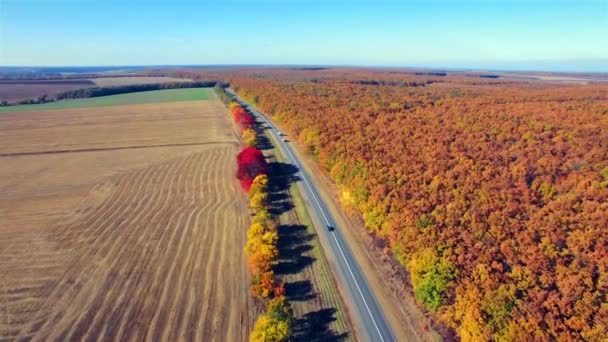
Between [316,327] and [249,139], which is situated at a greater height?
[249,139]

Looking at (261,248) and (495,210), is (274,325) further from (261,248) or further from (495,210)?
(495,210)

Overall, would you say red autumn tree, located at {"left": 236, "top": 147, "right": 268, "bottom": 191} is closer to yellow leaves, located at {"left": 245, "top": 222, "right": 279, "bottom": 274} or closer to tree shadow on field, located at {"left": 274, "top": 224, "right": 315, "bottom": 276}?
tree shadow on field, located at {"left": 274, "top": 224, "right": 315, "bottom": 276}

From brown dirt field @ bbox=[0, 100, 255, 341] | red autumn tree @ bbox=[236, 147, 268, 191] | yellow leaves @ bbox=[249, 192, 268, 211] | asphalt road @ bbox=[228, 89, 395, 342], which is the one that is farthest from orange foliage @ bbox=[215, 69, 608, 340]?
brown dirt field @ bbox=[0, 100, 255, 341]

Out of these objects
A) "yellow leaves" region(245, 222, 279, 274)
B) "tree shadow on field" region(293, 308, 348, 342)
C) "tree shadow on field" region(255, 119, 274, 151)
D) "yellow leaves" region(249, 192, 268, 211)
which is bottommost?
"tree shadow on field" region(293, 308, 348, 342)

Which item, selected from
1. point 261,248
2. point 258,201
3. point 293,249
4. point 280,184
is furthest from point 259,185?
point 261,248

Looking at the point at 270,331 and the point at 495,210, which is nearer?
the point at 270,331

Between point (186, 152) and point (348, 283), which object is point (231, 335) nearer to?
point (348, 283)
